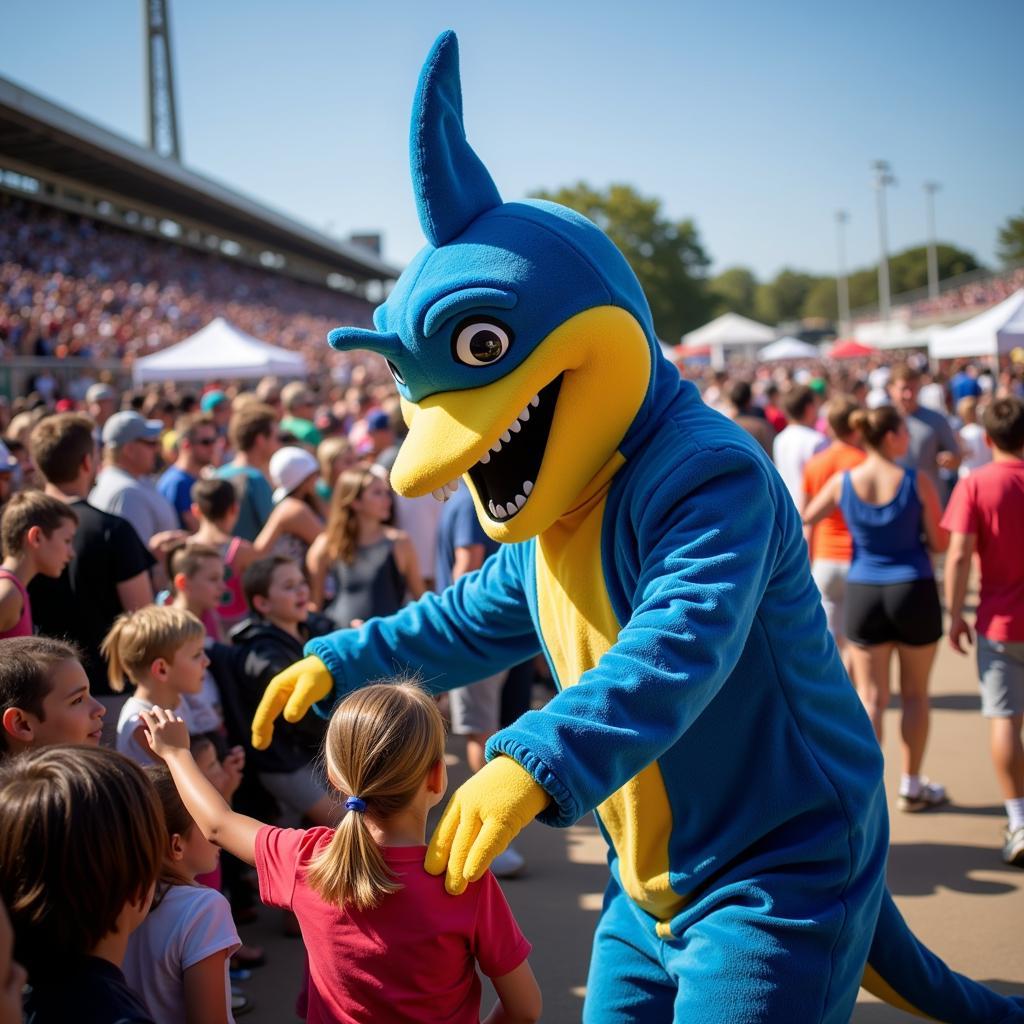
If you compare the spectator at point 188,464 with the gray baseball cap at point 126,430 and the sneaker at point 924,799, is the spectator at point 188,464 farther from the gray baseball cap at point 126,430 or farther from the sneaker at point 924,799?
the sneaker at point 924,799

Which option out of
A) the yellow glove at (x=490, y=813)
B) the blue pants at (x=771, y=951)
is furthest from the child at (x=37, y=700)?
the blue pants at (x=771, y=951)

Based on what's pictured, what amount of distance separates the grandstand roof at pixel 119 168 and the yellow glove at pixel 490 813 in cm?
2694

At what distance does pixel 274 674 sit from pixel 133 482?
178 cm

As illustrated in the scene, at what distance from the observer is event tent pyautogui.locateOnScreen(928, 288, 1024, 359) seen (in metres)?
12.8

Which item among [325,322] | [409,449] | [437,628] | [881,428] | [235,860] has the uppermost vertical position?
[325,322]

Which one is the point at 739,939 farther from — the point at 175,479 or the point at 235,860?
the point at 175,479

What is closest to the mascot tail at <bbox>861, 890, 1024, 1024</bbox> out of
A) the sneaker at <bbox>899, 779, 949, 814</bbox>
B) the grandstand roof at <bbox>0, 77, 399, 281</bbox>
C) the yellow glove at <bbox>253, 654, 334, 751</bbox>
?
the yellow glove at <bbox>253, 654, 334, 751</bbox>

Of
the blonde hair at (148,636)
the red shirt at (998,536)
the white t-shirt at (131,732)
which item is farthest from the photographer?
the red shirt at (998,536)

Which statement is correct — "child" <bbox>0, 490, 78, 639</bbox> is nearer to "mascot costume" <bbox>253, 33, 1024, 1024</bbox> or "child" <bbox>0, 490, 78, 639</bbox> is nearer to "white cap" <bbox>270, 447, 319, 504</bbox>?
"mascot costume" <bbox>253, 33, 1024, 1024</bbox>

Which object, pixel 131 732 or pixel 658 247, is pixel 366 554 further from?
pixel 658 247

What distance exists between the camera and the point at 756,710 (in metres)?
2.12

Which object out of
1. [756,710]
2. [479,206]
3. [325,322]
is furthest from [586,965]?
[325,322]

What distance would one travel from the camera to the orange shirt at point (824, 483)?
586cm

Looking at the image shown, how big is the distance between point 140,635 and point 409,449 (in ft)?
6.07
